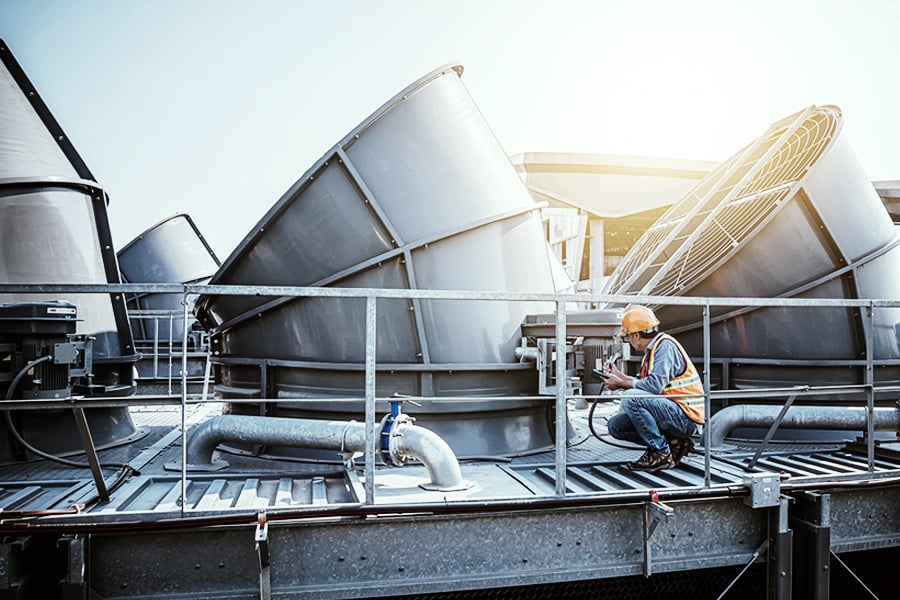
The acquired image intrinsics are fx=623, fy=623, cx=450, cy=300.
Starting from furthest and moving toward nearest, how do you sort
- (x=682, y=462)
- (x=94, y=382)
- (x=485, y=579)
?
(x=94, y=382), (x=682, y=462), (x=485, y=579)

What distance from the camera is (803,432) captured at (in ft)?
21.1

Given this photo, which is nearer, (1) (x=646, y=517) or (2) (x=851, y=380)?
(1) (x=646, y=517)

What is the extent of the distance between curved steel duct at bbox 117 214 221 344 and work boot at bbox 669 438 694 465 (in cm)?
1203

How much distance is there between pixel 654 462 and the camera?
4.79m

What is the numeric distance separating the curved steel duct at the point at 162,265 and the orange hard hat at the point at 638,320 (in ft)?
38.6

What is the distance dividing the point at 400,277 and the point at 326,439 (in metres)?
1.65

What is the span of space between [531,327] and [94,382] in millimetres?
4330

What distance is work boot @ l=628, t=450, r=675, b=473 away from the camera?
4.76 meters

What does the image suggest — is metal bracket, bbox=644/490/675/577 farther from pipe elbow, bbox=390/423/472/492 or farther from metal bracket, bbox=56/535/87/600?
metal bracket, bbox=56/535/87/600

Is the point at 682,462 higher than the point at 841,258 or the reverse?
the reverse

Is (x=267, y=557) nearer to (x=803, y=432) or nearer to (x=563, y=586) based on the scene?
(x=563, y=586)

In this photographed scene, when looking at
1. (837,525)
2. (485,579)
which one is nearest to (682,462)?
(837,525)

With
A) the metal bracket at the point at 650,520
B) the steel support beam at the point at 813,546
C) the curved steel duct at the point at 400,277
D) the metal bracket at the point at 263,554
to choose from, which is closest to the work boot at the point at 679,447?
the steel support beam at the point at 813,546

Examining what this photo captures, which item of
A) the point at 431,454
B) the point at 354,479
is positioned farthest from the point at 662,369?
the point at 354,479
